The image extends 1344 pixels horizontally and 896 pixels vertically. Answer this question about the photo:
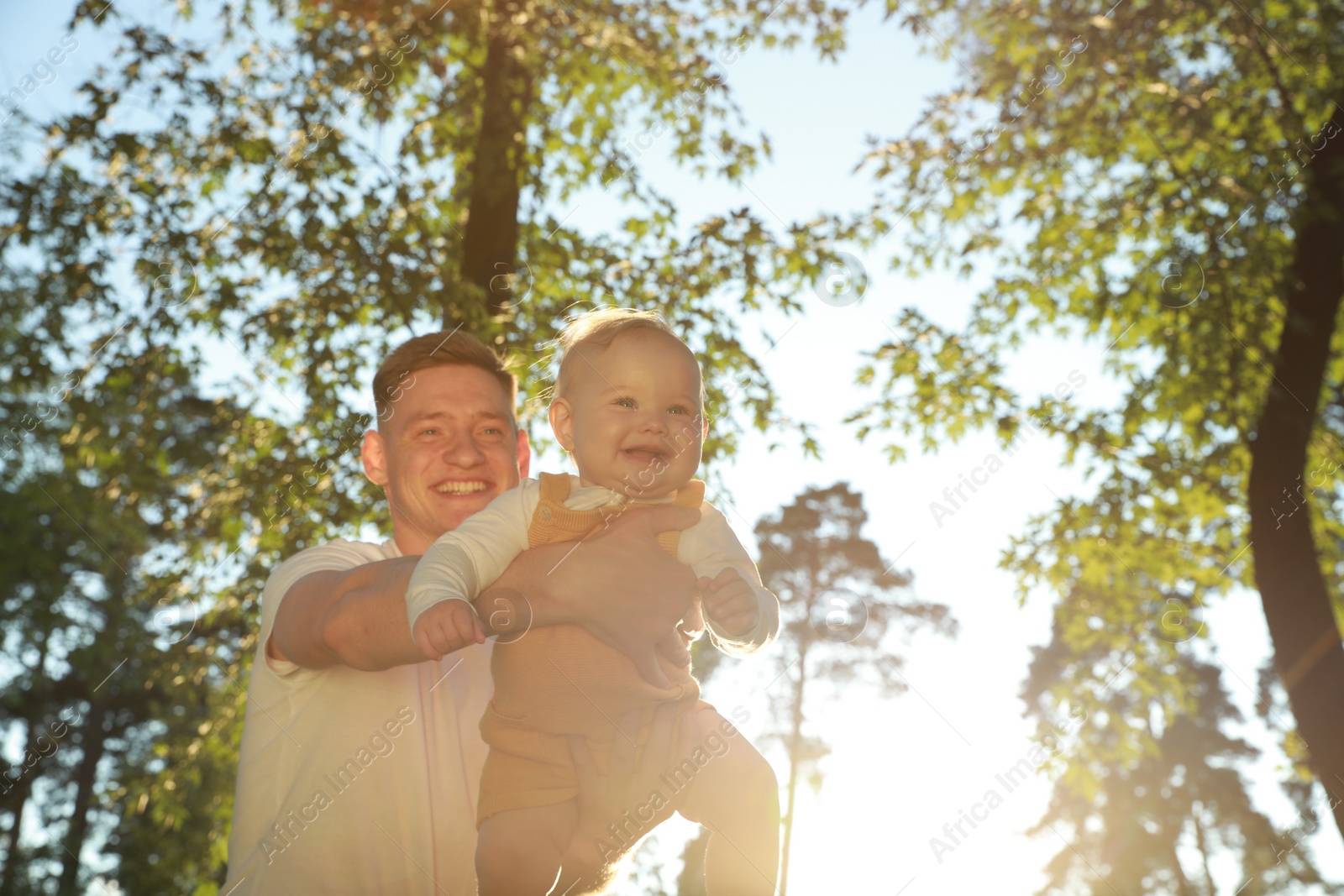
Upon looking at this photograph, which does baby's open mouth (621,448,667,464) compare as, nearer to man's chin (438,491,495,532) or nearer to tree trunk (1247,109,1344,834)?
man's chin (438,491,495,532)

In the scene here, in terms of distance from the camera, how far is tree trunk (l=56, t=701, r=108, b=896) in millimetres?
24859

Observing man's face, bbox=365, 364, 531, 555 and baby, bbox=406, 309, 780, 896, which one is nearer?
baby, bbox=406, 309, 780, 896

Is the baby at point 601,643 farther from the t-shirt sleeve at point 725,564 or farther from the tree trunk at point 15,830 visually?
the tree trunk at point 15,830

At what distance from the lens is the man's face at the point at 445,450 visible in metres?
3.62

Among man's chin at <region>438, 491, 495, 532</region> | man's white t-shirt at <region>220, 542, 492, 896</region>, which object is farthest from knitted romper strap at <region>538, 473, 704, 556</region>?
man's white t-shirt at <region>220, 542, 492, 896</region>

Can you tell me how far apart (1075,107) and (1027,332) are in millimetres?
3255

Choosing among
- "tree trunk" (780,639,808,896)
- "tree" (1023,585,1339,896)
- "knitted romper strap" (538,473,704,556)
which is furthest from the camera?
"tree" (1023,585,1339,896)

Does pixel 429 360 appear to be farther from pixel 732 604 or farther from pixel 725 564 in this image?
pixel 732 604

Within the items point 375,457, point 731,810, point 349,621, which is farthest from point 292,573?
point 731,810

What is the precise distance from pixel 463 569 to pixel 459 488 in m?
1.11

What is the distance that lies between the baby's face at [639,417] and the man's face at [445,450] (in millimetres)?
908

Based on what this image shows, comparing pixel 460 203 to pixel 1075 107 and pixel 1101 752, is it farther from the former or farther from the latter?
pixel 1101 752

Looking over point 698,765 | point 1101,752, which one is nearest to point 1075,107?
point 1101,752

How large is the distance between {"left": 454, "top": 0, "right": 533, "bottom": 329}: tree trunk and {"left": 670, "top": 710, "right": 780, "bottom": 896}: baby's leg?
6.28 m
